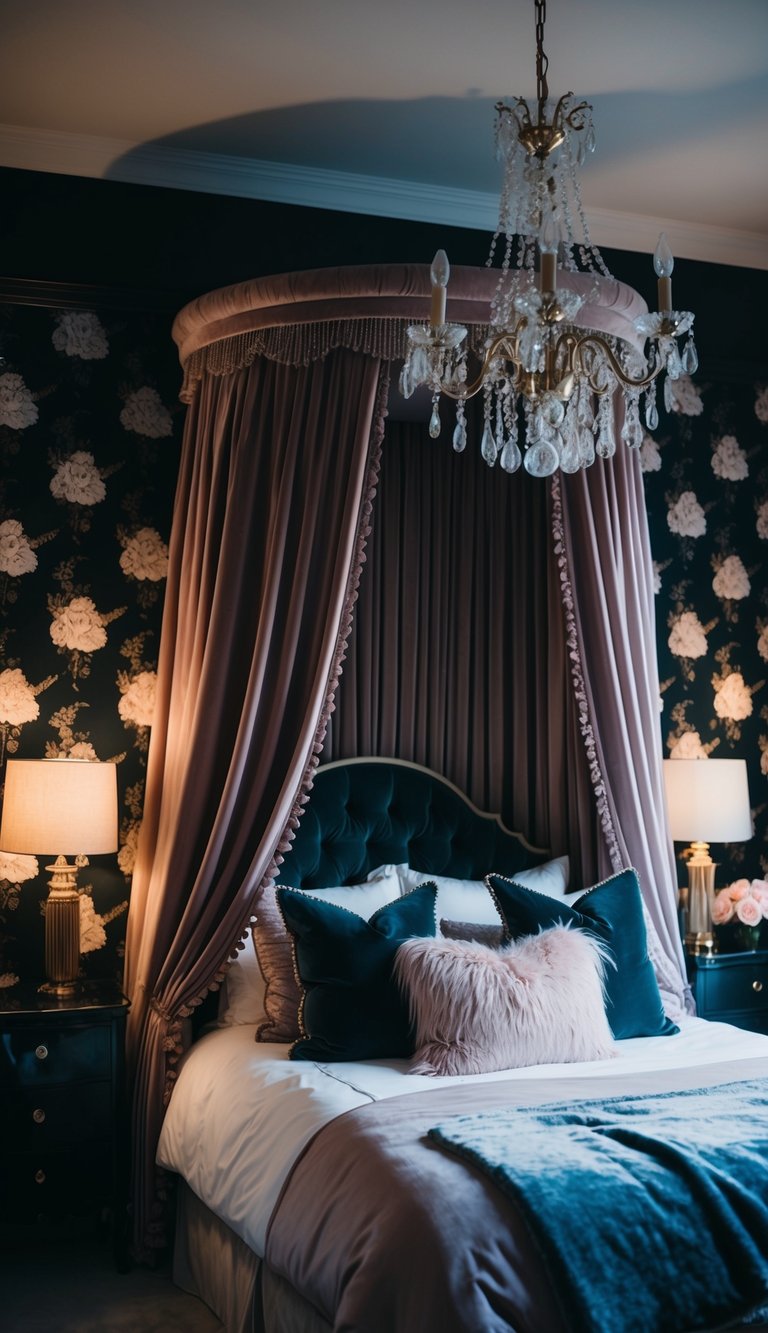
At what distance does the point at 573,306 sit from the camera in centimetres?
249

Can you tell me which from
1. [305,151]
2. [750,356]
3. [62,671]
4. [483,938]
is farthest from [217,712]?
[750,356]

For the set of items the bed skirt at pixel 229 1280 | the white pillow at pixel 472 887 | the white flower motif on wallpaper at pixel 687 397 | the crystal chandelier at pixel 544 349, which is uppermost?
the white flower motif on wallpaper at pixel 687 397

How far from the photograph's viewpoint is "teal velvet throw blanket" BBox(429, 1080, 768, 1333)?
1.97 meters

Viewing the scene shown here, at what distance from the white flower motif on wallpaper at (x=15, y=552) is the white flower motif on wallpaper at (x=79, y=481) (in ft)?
0.56

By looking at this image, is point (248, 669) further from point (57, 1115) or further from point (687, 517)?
point (687, 517)

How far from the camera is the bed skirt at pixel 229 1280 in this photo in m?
2.54

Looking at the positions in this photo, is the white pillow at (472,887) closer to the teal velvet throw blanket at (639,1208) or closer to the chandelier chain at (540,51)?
the teal velvet throw blanket at (639,1208)

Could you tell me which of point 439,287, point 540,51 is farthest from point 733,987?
point 540,51

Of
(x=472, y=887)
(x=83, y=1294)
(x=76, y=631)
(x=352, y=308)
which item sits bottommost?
(x=83, y=1294)

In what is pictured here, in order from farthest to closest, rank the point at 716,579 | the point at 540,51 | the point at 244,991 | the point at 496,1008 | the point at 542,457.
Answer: the point at 716,579, the point at 244,991, the point at 496,1008, the point at 540,51, the point at 542,457

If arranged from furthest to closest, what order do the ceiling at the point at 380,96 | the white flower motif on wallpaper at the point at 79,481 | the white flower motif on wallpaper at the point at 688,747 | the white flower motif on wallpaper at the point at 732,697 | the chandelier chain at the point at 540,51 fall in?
the white flower motif on wallpaper at the point at 732,697, the white flower motif on wallpaper at the point at 688,747, the white flower motif on wallpaper at the point at 79,481, the ceiling at the point at 380,96, the chandelier chain at the point at 540,51

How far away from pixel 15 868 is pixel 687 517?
111 inches

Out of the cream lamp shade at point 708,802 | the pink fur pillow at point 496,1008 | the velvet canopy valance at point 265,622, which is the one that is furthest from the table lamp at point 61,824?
the cream lamp shade at point 708,802

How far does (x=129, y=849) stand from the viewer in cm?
394
